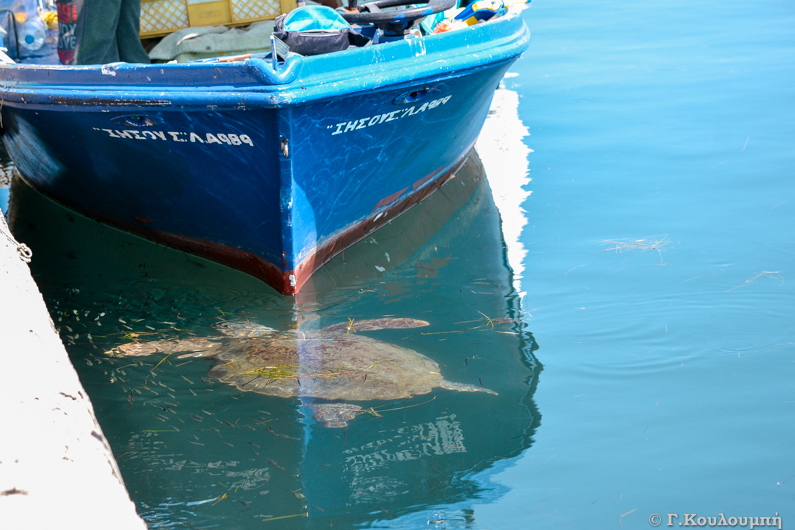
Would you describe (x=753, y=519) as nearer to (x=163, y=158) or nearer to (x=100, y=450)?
(x=100, y=450)

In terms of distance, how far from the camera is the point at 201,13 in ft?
19.7

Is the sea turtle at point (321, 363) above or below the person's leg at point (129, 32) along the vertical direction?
below

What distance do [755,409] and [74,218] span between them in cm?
439

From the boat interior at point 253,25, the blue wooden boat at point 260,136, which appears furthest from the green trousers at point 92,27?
the blue wooden boat at point 260,136

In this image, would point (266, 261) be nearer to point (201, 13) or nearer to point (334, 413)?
point (334, 413)

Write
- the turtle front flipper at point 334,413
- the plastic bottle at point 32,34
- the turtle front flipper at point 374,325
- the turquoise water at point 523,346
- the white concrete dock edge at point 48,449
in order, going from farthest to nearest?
the plastic bottle at point 32,34 → the turtle front flipper at point 374,325 → the turtle front flipper at point 334,413 → the turquoise water at point 523,346 → the white concrete dock edge at point 48,449

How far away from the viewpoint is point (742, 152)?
519 cm

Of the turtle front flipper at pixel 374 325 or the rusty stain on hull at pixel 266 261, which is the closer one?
the turtle front flipper at pixel 374 325

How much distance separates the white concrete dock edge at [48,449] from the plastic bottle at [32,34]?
4139 millimetres

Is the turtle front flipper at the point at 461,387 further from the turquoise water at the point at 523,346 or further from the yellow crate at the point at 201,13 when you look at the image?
the yellow crate at the point at 201,13

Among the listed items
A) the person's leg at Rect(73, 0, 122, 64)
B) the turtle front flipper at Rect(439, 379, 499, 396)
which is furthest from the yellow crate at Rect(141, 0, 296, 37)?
the turtle front flipper at Rect(439, 379, 499, 396)

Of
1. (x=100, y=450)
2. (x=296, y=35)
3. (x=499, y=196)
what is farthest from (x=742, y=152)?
(x=100, y=450)

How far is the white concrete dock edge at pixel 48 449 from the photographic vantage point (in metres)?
1.39

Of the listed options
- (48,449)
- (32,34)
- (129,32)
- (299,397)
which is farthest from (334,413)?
(32,34)
